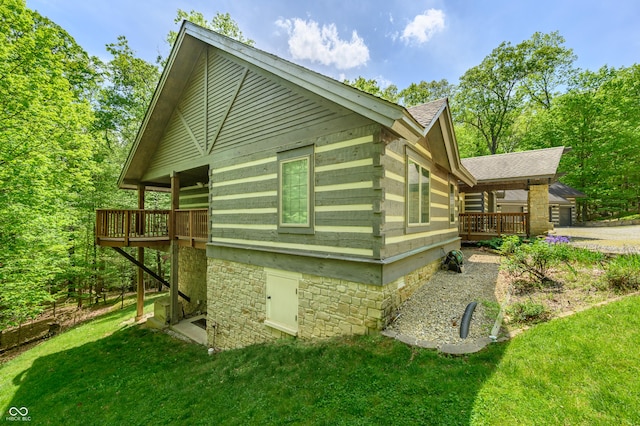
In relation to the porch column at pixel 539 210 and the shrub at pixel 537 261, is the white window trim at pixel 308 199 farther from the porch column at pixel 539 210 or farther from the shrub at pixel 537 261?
the porch column at pixel 539 210

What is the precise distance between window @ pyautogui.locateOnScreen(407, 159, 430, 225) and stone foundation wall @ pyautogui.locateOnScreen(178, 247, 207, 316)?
936 cm

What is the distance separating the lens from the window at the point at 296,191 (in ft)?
18.2

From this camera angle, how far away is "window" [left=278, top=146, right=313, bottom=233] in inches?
219

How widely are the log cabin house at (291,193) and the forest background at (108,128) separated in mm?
3741

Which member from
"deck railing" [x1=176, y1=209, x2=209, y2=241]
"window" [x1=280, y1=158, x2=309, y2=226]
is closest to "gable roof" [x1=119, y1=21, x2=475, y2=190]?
"window" [x1=280, y1=158, x2=309, y2=226]

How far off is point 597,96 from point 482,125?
9.06 meters

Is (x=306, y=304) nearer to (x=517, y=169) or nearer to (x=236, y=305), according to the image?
(x=236, y=305)

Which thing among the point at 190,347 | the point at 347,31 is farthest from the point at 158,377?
the point at 347,31

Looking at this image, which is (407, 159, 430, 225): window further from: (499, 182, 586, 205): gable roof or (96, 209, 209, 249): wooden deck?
(499, 182, 586, 205): gable roof

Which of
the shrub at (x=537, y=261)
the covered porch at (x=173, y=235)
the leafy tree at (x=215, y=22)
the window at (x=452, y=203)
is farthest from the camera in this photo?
the leafy tree at (x=215, y=22)

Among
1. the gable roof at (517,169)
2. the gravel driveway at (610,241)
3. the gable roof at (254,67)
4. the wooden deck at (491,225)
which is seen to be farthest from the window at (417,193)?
the gable roof at (517,169)

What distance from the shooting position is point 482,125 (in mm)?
29328

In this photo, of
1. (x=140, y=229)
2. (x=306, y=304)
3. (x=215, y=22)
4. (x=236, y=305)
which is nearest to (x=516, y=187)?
(x=306, y=304)

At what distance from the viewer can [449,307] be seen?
5.58m
